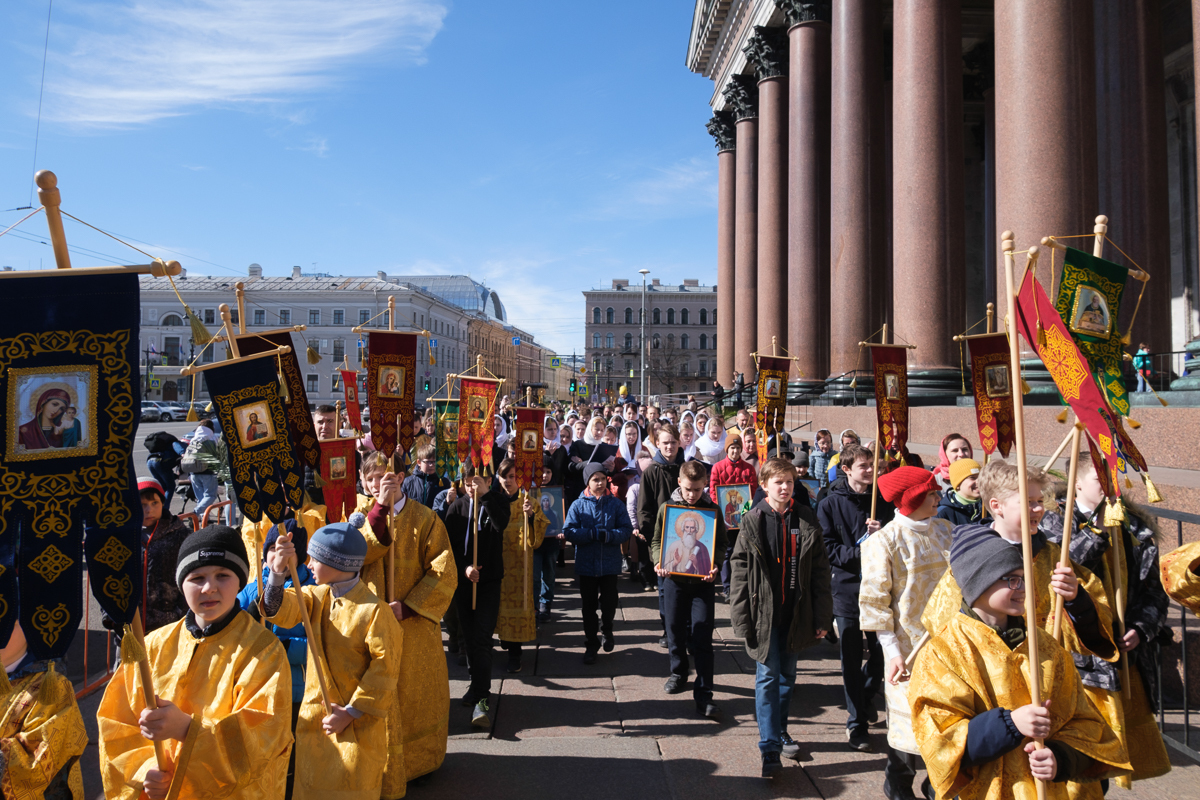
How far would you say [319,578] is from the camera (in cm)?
361

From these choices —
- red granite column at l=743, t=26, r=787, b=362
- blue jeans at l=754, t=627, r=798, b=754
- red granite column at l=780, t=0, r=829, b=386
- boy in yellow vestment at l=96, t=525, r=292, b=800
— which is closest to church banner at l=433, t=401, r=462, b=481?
blue jeans at l=754, t=627, r=798, b=754

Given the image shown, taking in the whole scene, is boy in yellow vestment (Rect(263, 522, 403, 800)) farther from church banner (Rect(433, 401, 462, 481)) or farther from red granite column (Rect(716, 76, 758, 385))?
red granite column (Rect(716, 76, 758, 385))

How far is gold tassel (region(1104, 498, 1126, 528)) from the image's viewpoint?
3.46 metres

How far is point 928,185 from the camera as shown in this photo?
12.5 meters

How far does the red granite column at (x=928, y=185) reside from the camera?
41.1 feet

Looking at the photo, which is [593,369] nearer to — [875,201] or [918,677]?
[875,201]

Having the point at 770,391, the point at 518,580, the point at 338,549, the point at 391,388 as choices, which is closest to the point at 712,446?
the point at 770,391

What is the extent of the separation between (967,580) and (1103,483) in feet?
3.11

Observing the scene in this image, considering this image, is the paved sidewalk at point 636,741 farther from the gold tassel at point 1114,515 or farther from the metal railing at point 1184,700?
the gold tassel at point 1114,515

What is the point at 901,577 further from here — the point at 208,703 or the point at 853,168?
the point at 853,168

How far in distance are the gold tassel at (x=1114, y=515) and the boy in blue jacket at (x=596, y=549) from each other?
4098 millimetres

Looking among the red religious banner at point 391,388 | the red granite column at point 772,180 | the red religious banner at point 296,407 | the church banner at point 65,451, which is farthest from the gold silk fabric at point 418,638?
the red granite column at point 772,180

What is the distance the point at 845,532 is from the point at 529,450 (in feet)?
9.57

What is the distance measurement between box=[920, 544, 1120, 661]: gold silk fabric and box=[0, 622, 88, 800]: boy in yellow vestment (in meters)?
3.19
